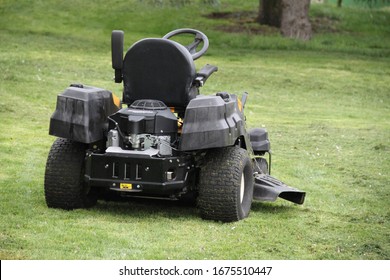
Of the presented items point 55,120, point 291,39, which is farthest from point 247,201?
point 291,39

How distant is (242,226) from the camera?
29.8ft

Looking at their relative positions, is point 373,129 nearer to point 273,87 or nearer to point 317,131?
point 317,131

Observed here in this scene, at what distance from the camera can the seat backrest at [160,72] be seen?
30.9 feet

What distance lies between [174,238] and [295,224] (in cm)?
142

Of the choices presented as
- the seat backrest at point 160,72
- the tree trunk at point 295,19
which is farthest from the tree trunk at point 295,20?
the seat backrest at point 160,72

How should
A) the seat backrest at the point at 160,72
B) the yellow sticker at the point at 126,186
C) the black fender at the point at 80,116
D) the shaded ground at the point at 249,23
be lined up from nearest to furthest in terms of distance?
1. the yellow sticker at the point at 126,186
2. the black fender at the point at 80,116
3. the seat backrest at the point at 160,72
4. the shaded ground at the point at 249,23

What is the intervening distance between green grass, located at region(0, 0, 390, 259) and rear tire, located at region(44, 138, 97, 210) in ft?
0.56

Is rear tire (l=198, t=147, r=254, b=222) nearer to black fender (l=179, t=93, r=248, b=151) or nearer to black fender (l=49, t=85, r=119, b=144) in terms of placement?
black fender (l=179, t=93, r=248, b=151)

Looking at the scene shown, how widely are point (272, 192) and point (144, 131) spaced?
1.58 m

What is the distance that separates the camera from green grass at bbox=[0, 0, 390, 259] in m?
8.39

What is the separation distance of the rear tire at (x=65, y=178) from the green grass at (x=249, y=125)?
0.56ft

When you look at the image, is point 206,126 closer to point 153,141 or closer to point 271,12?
point 153,141

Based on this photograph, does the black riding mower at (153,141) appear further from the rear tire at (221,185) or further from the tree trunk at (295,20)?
the tree trunk at (295,20)

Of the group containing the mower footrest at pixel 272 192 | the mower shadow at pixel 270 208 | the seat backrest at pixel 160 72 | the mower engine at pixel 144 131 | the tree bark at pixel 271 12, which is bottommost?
the tree bark at pixel 271 12
